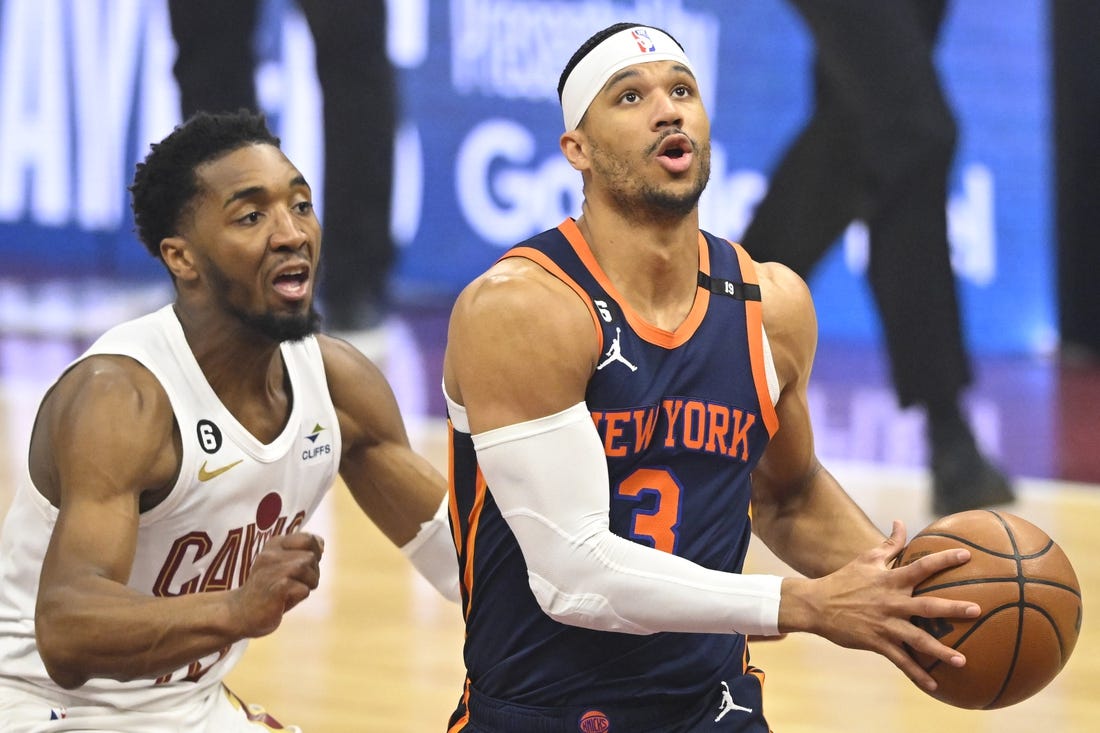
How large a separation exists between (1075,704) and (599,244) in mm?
2466

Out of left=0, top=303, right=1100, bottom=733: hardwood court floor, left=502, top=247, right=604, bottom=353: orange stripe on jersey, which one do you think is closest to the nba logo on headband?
left=502, top=247, right=604, bottom=353: orange stripe on jersey

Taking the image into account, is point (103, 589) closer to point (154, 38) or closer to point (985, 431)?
point (985, 431)

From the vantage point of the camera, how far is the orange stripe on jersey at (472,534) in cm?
311

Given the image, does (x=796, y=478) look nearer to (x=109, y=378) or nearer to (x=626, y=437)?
(x=626, y=437)

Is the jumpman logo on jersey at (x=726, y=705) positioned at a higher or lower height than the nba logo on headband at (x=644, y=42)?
lower

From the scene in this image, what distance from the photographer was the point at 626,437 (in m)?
2.97

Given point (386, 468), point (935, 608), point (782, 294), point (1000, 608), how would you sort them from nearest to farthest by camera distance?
point (935, 608) → point (1000, 608) → point (782, 294) → point (386, 468)

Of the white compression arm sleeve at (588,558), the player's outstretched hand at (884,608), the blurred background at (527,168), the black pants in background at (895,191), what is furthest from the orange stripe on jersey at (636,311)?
the blurred background at (527,168)

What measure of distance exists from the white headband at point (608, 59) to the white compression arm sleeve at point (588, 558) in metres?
0.62

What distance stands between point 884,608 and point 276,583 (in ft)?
3.37

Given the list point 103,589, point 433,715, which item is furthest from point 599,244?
point 433,715

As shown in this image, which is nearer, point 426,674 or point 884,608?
point 884,608

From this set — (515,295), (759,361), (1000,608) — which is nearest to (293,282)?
(515,295)

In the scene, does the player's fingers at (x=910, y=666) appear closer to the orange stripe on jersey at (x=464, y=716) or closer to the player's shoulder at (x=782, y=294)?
the player's shoulder at (x=782, y=294)
